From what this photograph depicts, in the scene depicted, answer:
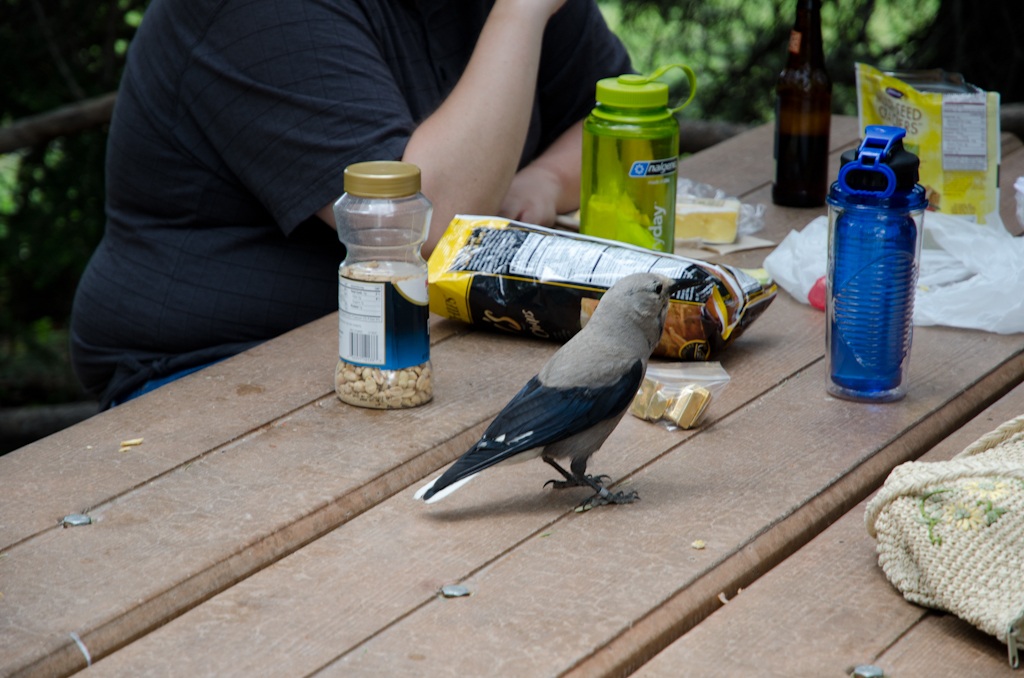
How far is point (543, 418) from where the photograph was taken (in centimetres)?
110

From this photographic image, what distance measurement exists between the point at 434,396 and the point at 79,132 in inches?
98.1

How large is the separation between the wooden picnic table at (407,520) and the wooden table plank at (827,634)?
0.01 meters

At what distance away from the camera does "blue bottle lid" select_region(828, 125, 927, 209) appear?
1215 millimetres

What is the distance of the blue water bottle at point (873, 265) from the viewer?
122cm

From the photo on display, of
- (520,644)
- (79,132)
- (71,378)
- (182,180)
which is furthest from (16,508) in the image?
(71,378)

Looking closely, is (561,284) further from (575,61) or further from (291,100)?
(575,61)

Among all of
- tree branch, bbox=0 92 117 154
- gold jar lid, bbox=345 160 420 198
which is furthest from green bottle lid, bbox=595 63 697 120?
tree branch, bbox=0 92 117 154

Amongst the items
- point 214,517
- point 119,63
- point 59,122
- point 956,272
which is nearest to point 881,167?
point 956,272

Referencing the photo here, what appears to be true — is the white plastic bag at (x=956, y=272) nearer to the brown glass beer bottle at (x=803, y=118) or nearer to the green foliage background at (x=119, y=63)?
the brown glass beer bottle at (x=803, y=118)

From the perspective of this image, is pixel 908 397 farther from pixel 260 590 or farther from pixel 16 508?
pixel 16 508

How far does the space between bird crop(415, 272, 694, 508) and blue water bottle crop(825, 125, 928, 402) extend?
0.28 m

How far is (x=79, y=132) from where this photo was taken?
3.36 metres

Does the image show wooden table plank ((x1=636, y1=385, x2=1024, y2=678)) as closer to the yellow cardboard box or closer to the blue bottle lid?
the blue bottle lid

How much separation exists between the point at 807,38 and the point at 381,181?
3.66 ft
